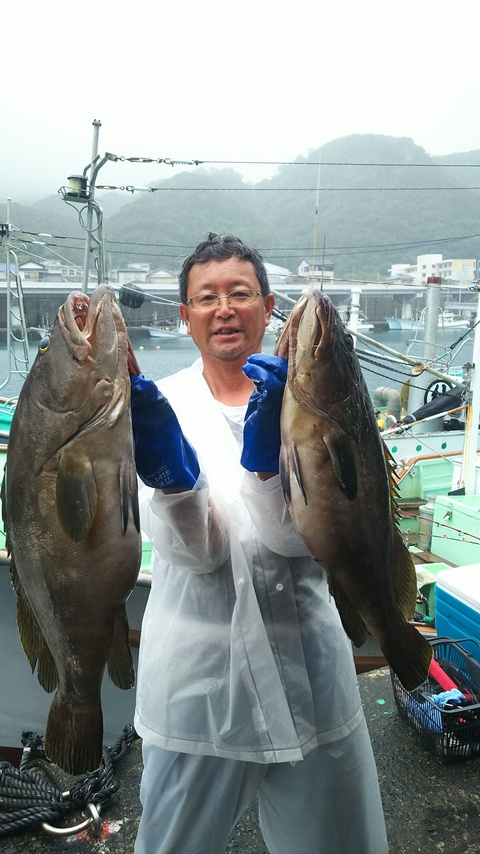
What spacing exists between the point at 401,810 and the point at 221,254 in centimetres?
310

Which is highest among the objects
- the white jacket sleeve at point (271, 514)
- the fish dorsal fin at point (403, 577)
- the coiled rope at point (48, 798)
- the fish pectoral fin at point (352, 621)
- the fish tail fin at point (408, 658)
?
the white jacket sleeve at point (271, 514)

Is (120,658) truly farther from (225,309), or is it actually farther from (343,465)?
(225,309)

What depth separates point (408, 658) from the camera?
1876 mm

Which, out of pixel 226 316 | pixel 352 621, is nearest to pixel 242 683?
pixel 352 621

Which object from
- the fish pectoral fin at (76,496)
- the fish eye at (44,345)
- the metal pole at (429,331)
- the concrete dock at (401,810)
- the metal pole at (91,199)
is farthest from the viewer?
the metal pole at (429,331)

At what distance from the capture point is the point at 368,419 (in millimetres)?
1771

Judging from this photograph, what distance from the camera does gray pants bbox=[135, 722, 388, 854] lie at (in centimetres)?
199

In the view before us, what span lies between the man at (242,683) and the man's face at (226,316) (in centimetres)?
38

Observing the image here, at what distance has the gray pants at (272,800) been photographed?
6.54ft

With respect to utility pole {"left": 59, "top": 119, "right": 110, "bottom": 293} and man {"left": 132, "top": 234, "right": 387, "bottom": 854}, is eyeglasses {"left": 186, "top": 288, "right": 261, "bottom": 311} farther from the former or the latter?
utility pole {"left": 59, "top": 119, "right": 110, "bottom": 293}

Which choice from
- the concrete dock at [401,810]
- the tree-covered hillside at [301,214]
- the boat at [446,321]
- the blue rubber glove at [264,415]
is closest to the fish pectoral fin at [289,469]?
the blue rubber glove at [264,415]

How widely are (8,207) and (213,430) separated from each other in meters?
10.1

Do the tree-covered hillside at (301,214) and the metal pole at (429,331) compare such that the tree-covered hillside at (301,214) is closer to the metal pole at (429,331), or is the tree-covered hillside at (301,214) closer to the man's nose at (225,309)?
the metal pole at (429,331)

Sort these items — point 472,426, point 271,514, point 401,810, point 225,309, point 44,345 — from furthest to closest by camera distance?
point 472,426 → point 401,810 → point 225,309 → point 271,514 → point 44,345
